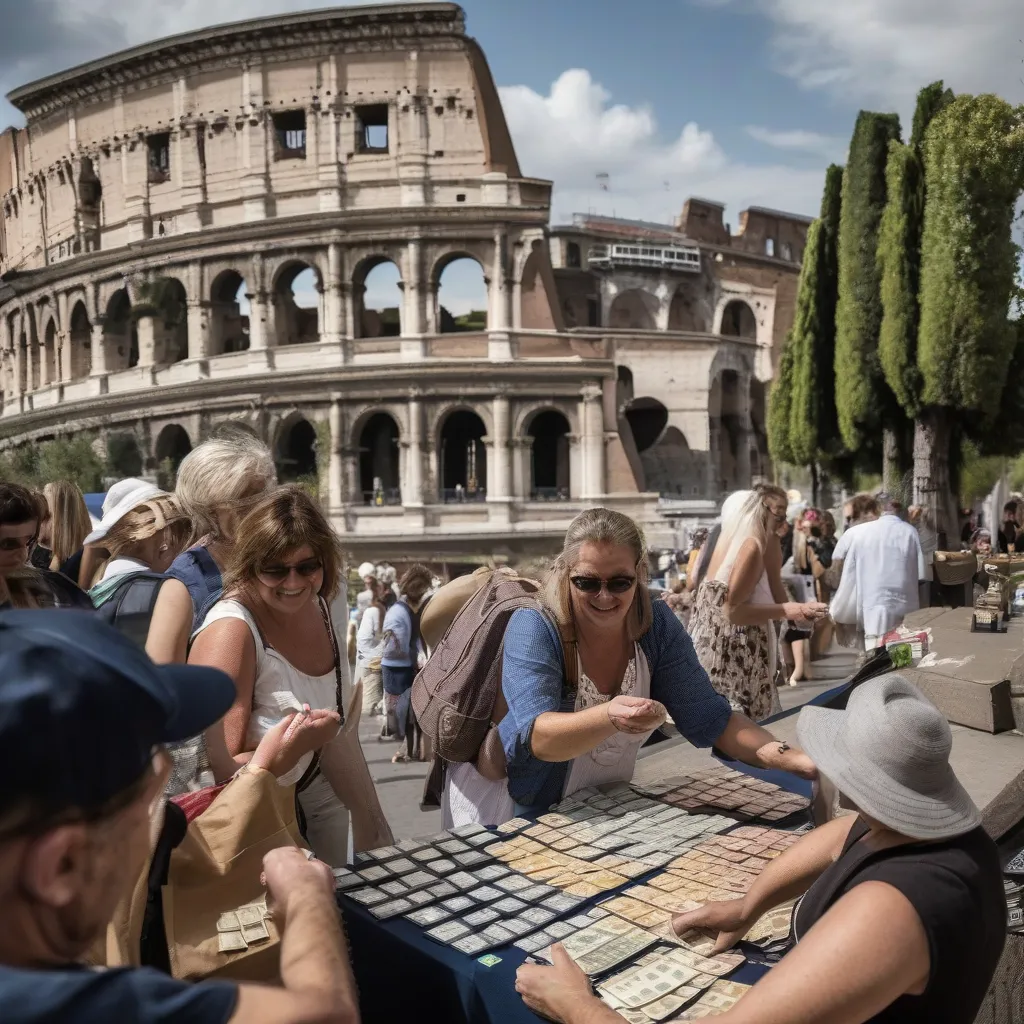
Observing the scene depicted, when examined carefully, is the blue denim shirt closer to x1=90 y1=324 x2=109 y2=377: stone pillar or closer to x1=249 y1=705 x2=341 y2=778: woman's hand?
x1=249 y1=705 x2=341 y2=778: woman's hand

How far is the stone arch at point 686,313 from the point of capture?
31047 millimetres

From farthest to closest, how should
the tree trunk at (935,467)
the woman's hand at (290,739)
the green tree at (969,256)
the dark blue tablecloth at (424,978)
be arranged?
1. the tree trunk at (935,467)
2. the green tree at (969,256)
3. the woman's hand at (290,739)
4. the dark blue tablecloth at (424,978)

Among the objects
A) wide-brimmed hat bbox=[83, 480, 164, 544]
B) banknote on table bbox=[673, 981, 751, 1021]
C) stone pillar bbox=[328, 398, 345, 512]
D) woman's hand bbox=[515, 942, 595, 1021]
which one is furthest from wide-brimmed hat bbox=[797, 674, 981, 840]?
stone pillar bbox=[328, 398, 345, 512]

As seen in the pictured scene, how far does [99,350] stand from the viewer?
2617 centimetres

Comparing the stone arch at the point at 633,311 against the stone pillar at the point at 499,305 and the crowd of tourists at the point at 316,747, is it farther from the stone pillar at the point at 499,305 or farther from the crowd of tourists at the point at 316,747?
the crowd of tourists at the point at 316,747

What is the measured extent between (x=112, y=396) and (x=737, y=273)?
67.4ft

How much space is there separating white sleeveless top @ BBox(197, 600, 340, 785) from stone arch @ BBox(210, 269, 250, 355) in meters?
22.9

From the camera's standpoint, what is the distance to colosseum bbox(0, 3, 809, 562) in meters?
23.1

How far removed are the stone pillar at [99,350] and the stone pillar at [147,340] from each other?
1.34 m

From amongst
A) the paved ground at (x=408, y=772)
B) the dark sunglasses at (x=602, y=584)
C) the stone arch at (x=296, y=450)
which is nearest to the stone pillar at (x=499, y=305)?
the stone arch at (x=296, y=450)

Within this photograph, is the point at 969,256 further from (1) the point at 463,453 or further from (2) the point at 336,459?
(2) the point at 336,459

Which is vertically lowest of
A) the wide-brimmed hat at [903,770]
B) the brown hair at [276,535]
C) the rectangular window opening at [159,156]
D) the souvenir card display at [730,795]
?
the souvenir card display at [730,795]

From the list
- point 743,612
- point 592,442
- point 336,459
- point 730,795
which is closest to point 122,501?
point 730,795

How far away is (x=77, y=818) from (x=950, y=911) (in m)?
1.39
